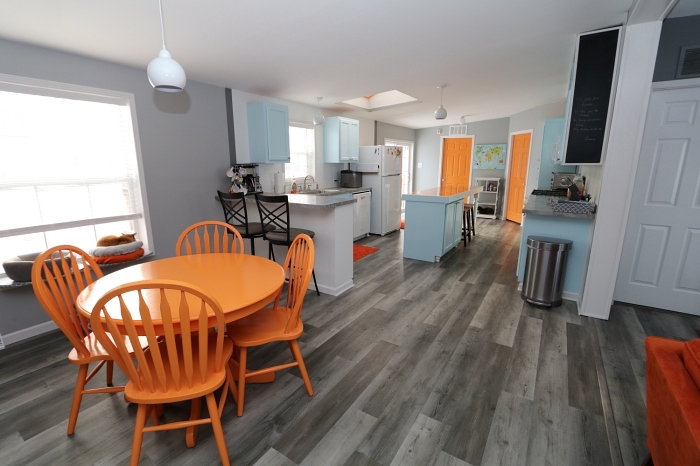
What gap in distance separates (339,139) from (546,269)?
3.63m

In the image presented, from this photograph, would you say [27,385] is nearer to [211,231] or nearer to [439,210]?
[211,231]

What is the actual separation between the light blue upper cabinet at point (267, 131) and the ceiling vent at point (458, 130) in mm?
A: 5110

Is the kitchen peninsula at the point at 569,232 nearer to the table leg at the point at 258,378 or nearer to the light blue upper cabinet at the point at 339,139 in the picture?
the table leg at the point at 258,378

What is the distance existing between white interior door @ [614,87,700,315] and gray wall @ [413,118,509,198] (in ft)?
15.3

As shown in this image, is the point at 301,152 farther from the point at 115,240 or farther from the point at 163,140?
the point at 115,240

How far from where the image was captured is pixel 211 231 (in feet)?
12.4

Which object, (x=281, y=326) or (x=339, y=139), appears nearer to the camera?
(x=281, y=326)

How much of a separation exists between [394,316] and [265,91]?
325cm

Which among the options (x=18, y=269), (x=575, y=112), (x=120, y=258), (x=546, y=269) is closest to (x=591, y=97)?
(x=575, y=112)

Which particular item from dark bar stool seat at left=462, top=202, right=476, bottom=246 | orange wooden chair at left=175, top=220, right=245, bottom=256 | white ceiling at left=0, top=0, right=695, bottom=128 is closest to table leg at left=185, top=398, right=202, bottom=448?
orange wooden chair at left=175, top=220, right=245, bottom=256

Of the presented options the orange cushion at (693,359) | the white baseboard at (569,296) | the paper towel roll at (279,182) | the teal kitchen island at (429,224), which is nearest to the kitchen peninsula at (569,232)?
the white baseboard at (569,296)

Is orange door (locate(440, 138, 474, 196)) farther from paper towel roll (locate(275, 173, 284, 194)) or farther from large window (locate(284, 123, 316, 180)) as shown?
paper towel roll (locate(275, 173, 284, 194))

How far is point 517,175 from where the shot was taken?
667 cm

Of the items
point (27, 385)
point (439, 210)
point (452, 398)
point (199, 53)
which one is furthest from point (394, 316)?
point (199, 53)
